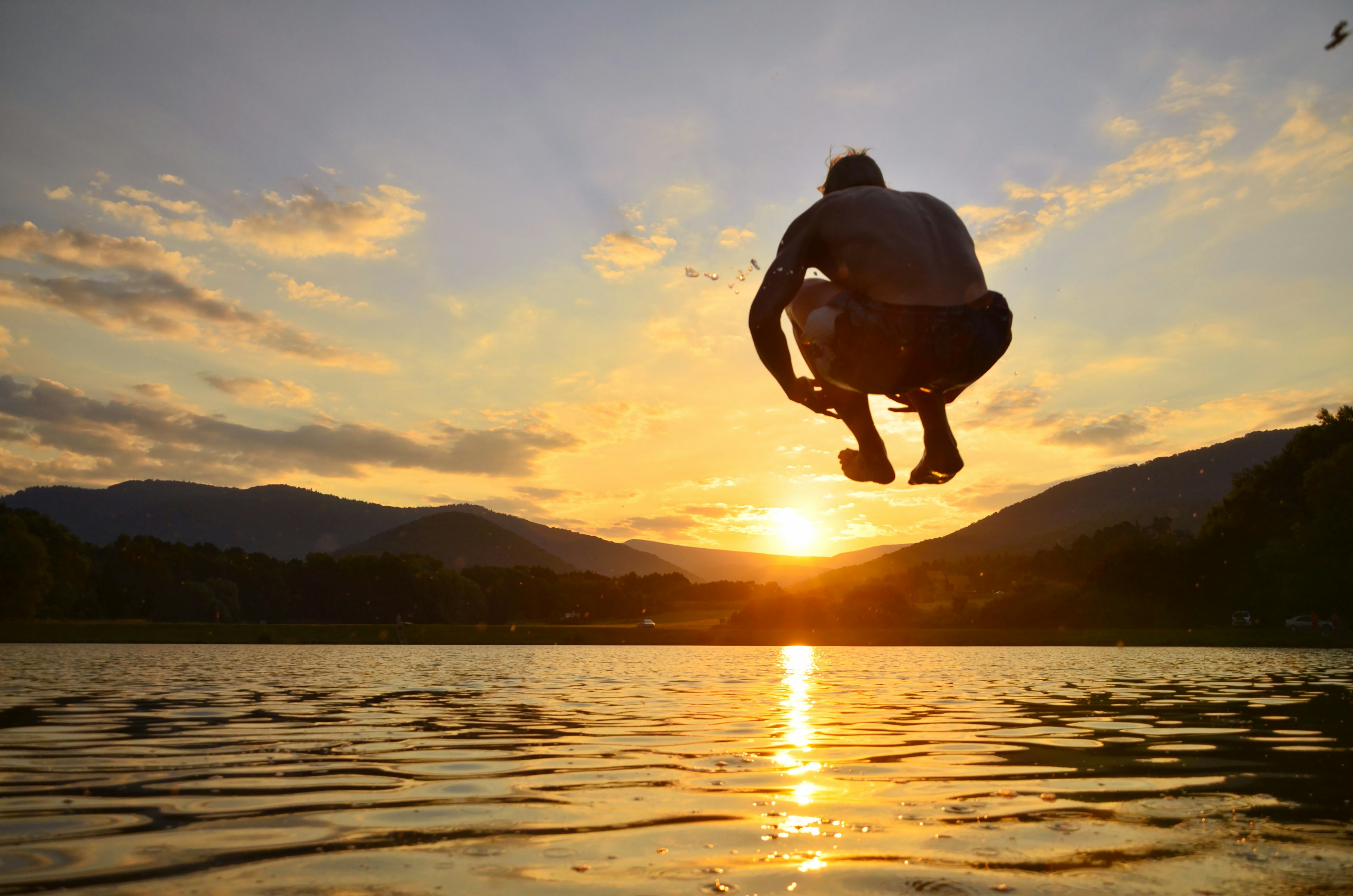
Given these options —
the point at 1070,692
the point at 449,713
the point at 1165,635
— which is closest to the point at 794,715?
the point at 449,713

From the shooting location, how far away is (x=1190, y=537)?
8619 centimetres

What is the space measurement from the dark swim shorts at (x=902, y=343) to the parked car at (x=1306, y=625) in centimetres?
6403

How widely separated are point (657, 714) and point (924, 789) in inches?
247

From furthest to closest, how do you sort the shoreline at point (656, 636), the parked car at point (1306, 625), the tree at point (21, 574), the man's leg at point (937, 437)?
the tree at point (21, 574) → the shoreline at point (656, 636) → the parked car at point (1306, 625) → the man's leg at point (937, 437)

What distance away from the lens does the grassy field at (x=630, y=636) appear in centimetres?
6062

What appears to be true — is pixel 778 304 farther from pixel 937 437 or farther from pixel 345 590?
pixel 345 590

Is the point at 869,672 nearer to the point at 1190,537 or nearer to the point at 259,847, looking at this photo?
the point at 259,847

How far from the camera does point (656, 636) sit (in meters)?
80.5

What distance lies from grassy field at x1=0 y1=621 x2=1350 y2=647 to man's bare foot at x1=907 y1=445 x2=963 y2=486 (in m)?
57.8

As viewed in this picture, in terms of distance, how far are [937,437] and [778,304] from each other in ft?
3.30

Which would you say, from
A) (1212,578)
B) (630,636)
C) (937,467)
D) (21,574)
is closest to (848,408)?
(937,467)

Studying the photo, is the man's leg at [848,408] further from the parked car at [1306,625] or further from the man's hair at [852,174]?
the parked car at [1306,625]

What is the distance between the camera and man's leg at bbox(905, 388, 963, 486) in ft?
13.3

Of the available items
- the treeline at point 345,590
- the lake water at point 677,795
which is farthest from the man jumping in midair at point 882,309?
the treeline at point 345,590
